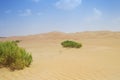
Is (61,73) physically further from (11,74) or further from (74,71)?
(11,74)

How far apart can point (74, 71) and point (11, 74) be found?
7.10ft

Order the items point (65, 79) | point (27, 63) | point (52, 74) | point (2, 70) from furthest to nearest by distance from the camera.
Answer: point (27, 63) < point (2, 70) < point (52, 74) < point (65, 79)

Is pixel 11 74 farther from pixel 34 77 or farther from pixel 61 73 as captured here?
pixel 61 73

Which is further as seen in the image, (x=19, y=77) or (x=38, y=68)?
(x=38, y=68)

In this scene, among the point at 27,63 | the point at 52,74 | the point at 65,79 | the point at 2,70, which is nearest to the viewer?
the point at 65,79

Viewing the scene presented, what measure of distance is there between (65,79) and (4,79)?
6.33ft

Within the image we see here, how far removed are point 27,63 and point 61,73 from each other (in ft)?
5.48

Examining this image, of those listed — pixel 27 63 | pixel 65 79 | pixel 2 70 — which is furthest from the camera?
pixel 27 63

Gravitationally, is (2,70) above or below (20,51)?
below

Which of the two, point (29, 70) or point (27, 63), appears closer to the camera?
point (29, 70)

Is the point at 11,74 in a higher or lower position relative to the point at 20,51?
lower

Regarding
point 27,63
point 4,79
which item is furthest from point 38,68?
point 4,79

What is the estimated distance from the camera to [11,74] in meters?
7.25

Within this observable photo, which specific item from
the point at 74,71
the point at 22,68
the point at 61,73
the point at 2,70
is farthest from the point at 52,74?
the point at 2,70
